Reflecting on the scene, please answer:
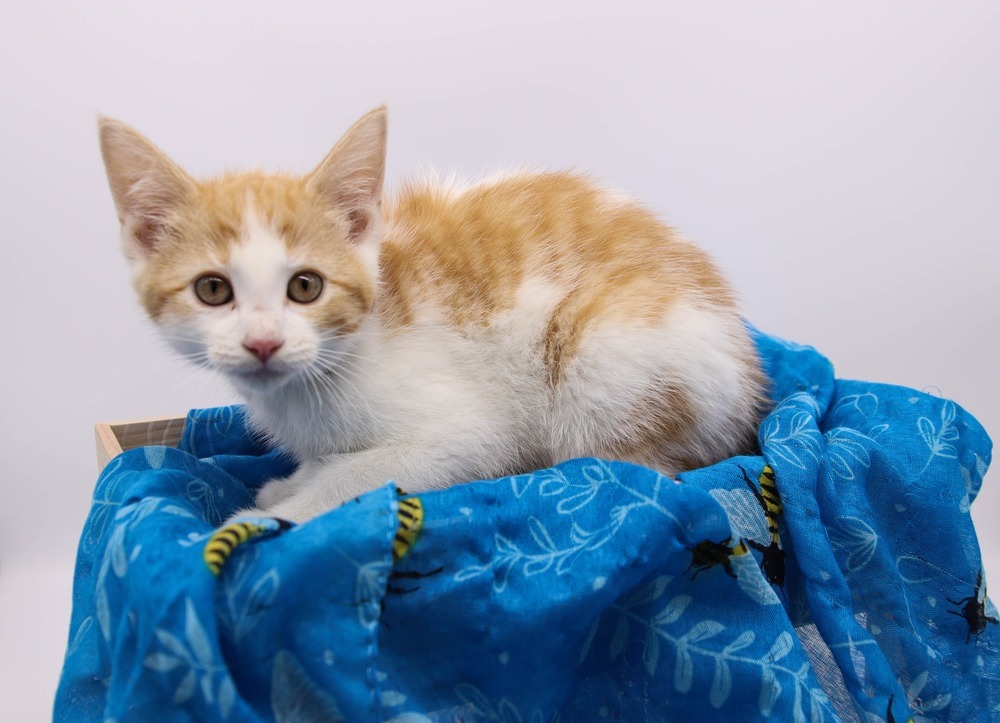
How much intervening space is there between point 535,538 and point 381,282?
43 cm

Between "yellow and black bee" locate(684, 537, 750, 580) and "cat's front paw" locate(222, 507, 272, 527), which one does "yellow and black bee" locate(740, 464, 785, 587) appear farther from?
"cat's front paw" locate(222, 507, 272, 527)

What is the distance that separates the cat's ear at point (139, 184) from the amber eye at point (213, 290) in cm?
10

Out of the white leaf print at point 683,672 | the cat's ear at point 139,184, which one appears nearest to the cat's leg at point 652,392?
the white leaf print at point 683,672

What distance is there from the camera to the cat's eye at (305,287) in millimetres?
880

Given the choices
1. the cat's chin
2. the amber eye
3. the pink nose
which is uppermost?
the amber eye

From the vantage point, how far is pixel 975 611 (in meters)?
0.97

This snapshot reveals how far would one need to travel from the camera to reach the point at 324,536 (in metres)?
0.70

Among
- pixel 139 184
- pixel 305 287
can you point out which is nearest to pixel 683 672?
pixel 305 287

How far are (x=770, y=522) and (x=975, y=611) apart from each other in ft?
0.97

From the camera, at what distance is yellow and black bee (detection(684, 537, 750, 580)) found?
0.84m

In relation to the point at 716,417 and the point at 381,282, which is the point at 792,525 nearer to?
the point at 716,417

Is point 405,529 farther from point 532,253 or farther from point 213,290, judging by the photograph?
point 532,253

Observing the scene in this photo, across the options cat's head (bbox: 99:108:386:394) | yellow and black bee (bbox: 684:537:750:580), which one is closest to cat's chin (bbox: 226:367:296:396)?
cat's head (bbox: 99:108:386:394)

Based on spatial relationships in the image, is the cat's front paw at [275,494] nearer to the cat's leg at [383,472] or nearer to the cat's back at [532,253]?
the cat's leg at [383,472]
